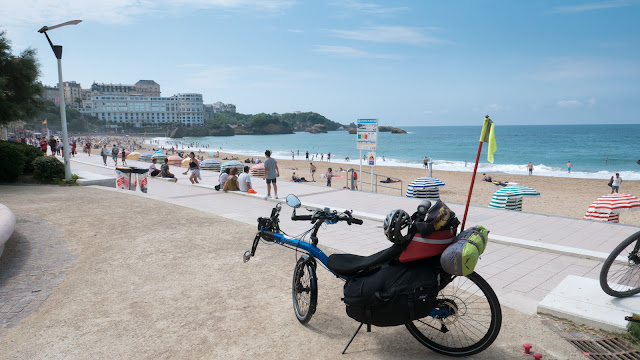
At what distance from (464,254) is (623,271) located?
8.43 feet

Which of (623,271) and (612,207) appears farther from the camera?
(612,207)

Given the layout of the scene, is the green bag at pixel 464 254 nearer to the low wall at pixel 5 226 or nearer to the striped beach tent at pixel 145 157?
the low wall at pixel 5 226

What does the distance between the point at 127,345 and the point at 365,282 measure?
2.25m

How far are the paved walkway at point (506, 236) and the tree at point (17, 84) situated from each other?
21.8ft

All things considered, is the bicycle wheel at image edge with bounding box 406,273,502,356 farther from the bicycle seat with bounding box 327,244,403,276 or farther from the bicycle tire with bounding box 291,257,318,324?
the bicycle tire with bounding box 291,257,318,324

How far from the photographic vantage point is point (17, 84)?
15195mm

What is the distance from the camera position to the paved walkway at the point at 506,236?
5438 mm

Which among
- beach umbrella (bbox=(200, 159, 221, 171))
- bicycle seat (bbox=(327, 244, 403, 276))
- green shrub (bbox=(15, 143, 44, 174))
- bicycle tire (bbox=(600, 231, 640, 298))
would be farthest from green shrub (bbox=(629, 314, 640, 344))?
beach umbrella (bbox=(200, 159, 221, 171))

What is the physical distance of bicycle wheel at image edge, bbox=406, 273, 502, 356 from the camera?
128 inches

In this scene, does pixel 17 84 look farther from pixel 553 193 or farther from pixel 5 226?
pixel 553 193

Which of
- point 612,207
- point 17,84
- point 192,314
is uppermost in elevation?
point 17,84

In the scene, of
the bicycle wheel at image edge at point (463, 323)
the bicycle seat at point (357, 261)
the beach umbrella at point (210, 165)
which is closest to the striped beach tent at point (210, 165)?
the beach umbrella at point (210, 165)

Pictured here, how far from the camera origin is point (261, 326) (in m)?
4.00

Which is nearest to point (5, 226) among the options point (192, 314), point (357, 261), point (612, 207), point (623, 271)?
point (192, 314)
